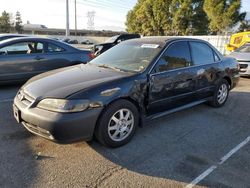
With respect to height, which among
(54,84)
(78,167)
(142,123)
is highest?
(54,84)

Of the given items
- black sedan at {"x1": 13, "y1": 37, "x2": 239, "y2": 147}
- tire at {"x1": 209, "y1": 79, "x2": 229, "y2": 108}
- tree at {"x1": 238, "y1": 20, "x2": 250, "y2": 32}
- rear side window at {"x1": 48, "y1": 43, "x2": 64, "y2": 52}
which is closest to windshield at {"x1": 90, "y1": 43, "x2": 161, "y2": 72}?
black sedan at {"x1": 13, "y1": 37, "x2": 239, "y2": 147}

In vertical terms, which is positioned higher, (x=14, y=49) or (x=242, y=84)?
(x=14, y=49)

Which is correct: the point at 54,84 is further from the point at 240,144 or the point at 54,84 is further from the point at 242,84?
the point at 242,84

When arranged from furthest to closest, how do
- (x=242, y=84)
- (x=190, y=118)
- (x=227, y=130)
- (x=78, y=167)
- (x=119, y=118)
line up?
1. (x=242, y=84)
2. (x=190, y=118)
3. (x=227, y=130)
4. (x=119, y=118)
5. (x=78, y=167)

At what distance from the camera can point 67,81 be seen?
3.67 metres

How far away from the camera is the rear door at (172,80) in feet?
13.2

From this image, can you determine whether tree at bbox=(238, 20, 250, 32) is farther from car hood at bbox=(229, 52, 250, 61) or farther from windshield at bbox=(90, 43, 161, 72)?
windshield at bbox=(90, 43, 161, 72)

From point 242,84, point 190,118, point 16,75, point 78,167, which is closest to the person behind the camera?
point 78,167

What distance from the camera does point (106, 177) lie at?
9.71 feet

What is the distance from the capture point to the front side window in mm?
6742

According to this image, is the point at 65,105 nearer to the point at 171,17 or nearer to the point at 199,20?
the point at 199,20

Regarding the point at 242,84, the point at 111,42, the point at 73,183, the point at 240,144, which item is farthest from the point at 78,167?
the point at 111,42

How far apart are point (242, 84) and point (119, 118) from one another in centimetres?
623

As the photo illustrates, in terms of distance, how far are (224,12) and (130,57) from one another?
79.1 ft
